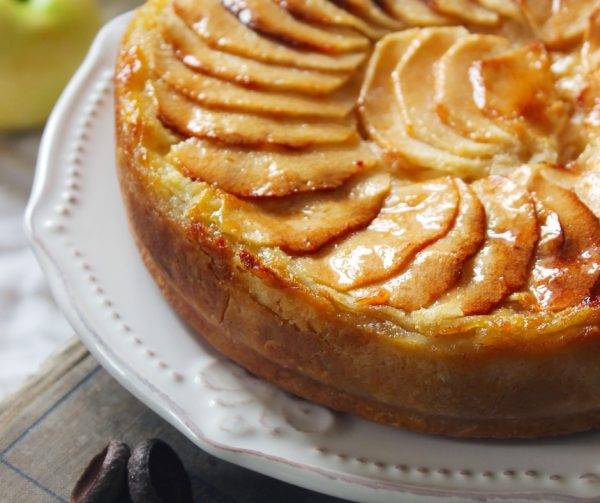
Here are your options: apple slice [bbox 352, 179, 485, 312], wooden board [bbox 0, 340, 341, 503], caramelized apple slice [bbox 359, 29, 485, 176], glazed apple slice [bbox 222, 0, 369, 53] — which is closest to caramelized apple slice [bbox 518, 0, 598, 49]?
caramelized apple slice [bbox 359, 29, 485, 176]

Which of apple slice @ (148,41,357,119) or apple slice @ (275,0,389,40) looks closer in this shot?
apple slice @ (148,41,357,119)

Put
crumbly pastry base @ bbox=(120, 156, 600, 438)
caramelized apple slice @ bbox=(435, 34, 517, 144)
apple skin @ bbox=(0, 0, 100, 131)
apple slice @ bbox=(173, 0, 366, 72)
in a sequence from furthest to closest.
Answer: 1. apple skin @ bbox=(0, 0, 100, 131)
2. apple slice @ bbox=(173, 0, 366, 72)
3. caramelized apple slice @ bbox=(435, 34, 517, 144)
4. crumbly pastry base @ bbox=(120, 156, 600, 438)

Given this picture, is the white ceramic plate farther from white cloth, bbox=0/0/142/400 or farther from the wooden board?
white cloth, bbox=0/0/142/400

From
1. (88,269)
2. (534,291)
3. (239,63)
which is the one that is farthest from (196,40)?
(534,291)

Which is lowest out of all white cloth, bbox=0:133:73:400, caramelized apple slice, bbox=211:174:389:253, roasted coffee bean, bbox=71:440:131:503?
white cloth, bbox=0:133:73:400

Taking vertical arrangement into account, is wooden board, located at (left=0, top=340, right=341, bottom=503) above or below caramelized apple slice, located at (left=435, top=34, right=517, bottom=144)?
below

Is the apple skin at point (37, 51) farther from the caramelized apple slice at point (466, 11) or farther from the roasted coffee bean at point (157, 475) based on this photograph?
the roasted coffee bean at point (157, 475)

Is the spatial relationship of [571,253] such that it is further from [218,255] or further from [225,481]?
[225,481]

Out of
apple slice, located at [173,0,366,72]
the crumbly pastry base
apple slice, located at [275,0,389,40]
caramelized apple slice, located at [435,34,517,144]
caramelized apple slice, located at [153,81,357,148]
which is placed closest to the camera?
the crumbly pastry base
